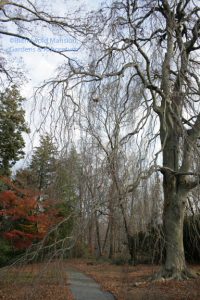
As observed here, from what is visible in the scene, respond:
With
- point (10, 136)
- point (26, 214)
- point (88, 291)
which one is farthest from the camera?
point (10, 136)

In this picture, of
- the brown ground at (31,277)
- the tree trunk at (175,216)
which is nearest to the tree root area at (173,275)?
the tree trunk at (175,216)

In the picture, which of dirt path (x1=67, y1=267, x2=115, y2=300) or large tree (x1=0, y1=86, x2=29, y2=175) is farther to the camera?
large tree (x1=0, y1=86, x2=29, y2=175)

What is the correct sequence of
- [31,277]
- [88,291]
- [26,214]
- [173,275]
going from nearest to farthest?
[31,277], [173,275], [88,291], [26,214]

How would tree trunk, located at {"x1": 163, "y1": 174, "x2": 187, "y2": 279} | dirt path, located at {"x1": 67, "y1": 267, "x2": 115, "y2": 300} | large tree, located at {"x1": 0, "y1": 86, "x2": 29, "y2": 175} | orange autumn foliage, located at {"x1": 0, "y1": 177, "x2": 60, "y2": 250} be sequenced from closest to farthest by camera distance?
tree trunk, located at {"x1": 163, "y1": 174, "x2": 187, "y2": 279}
dirt path, located at {"x1": 67, "y1": 267, "x2": 115, "y2": 300}
orange autumn foliage, located at {"x1": 0, "y1": 177, "x2": 60, "y2": 250}
large tree, located at {"x1": 0, "y1": 86, "x2": 29, "y2": 175}

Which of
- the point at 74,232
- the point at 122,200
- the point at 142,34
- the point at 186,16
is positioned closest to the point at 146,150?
the point at 122,200

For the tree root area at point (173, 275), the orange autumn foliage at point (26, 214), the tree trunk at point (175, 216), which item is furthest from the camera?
the orange autumn foliage at point (26, 214)

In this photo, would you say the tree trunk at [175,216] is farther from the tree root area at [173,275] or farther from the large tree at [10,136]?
the large tree at [10,136]

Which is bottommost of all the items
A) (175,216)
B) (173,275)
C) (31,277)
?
(173,275)

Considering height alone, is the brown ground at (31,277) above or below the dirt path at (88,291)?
above

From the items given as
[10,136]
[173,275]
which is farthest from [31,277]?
[10,136]

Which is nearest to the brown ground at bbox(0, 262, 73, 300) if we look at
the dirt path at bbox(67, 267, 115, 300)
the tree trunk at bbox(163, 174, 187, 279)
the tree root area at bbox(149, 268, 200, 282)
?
the dirt path at bbox(67, 267, 115, 300)

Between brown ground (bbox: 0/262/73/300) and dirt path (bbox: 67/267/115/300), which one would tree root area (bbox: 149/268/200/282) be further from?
brown ground (bbox: 0/262/73/300)

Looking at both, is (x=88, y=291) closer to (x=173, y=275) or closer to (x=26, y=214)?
(x=173, y=275)

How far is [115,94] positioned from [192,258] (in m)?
12.6
